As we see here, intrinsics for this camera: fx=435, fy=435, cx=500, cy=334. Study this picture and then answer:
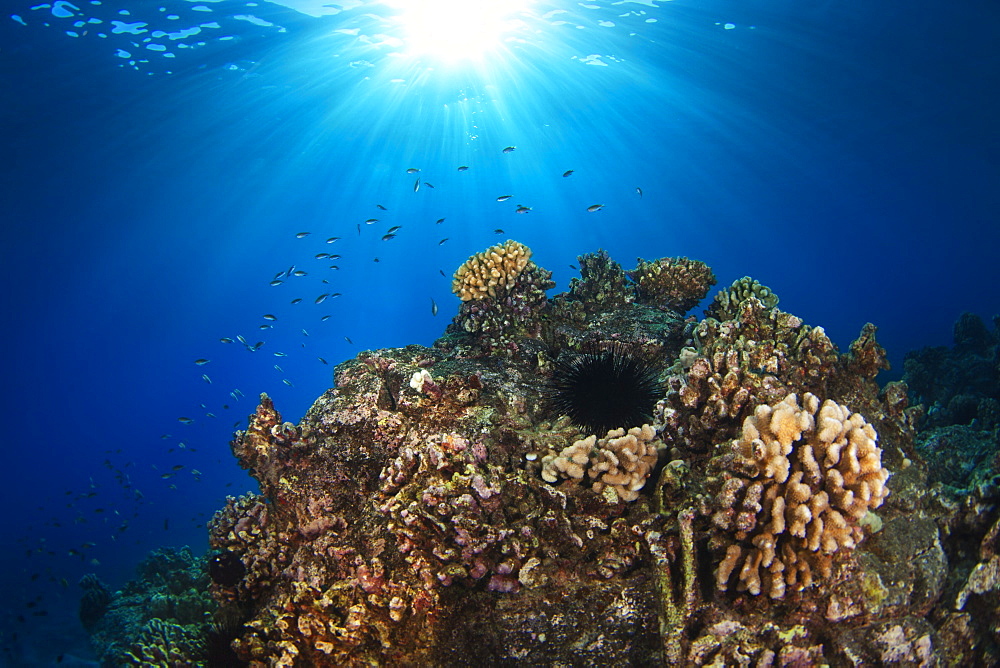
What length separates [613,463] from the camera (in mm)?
3998

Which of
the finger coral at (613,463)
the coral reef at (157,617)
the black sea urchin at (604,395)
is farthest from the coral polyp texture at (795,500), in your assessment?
the coral reef at (157,617)

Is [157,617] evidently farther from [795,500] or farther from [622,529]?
[795,500]

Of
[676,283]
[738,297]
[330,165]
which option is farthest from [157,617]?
[330,165]

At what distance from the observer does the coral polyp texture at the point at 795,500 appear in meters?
3.30

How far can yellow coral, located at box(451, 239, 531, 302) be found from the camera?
8.00 metres

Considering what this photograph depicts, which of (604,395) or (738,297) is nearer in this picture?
(604,395)

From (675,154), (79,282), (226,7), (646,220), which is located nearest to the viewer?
(226,7)

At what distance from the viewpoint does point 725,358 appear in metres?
4.84

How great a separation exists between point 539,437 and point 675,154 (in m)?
54.0

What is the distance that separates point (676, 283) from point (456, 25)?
73.7ft

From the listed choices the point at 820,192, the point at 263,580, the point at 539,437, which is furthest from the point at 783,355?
the point at 820,192

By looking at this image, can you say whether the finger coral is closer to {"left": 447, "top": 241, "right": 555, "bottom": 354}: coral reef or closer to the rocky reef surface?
the rocky reef surface

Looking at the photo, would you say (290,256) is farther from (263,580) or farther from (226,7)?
(263,580)

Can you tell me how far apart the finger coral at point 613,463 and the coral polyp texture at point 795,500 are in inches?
28.4
